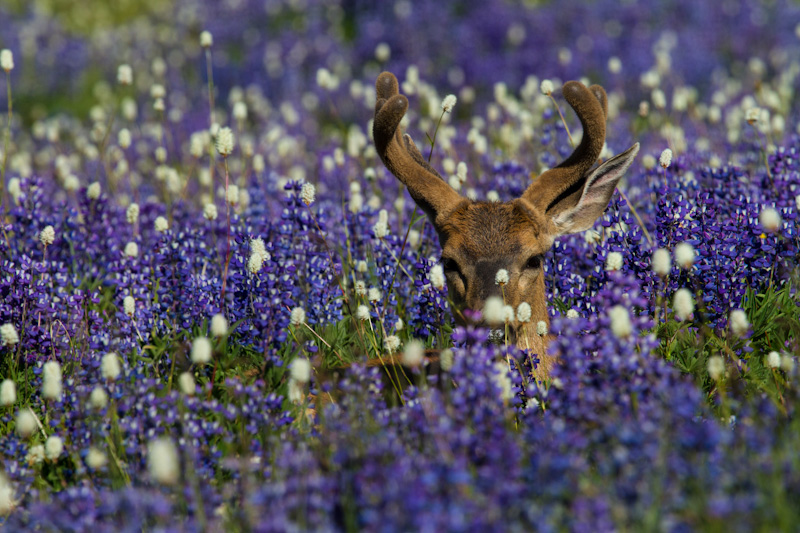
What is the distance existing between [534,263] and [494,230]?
1.03 ft

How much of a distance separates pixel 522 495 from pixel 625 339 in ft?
3.24

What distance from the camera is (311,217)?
5.82 m

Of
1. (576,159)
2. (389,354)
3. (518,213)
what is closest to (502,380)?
(389,354)

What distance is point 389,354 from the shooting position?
4.91 metres

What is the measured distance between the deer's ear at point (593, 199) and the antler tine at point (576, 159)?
61mm

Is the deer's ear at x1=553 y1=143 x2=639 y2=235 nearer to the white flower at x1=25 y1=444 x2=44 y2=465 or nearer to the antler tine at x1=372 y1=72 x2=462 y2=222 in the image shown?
the antler tine at x1=372 y1=72 x2=462 y2=222

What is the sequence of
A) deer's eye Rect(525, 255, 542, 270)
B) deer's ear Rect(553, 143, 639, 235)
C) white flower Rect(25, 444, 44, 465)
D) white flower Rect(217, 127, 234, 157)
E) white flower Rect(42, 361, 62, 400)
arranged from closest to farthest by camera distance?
1. white flower Rect(42, 361, 62, 400)
2. white flower Rect(25, 444, 44, 465)
3. white flower Rect(217, 127, 234, 157)
4. deer's eye Rect(525, 255, 542, 270)
5. deer's ear Rect(553, 143, 639, 235)

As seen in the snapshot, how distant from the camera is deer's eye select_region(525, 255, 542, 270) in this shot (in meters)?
5.18

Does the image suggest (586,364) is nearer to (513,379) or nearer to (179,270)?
(513,379)

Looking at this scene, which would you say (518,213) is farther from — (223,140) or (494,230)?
(223,140)

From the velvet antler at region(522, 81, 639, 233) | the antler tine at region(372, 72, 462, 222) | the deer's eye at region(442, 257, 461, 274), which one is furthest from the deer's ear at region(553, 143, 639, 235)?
the deer's eye at region(442, 257, 461, 274)

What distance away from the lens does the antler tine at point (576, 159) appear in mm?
5238

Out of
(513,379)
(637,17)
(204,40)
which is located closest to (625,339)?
(513,379)

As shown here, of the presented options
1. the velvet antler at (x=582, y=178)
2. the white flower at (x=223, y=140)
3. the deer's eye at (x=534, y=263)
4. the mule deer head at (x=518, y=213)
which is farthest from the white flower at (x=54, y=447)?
the velvet antler at (x=582, y=178)
